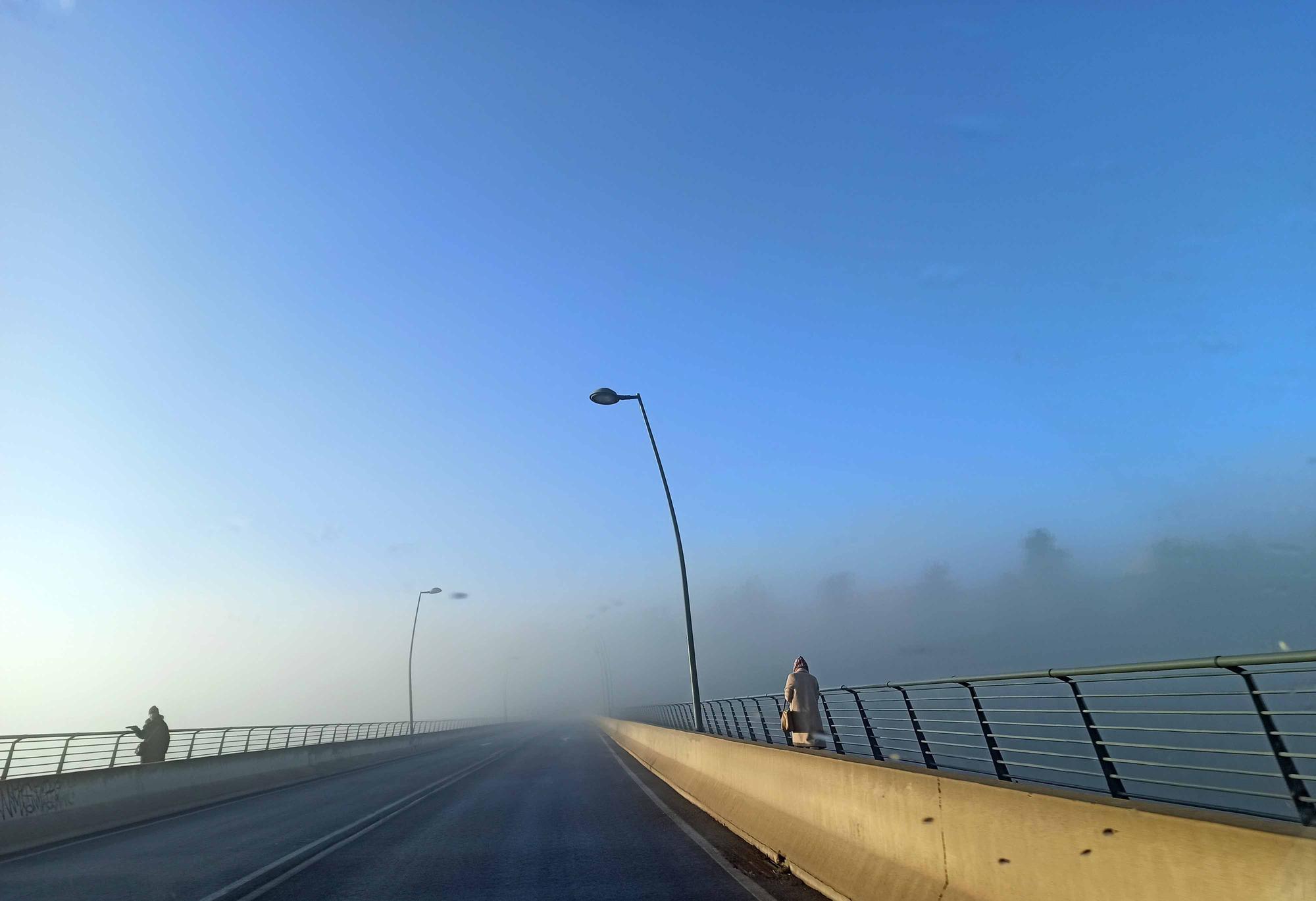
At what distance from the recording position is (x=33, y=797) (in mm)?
14109

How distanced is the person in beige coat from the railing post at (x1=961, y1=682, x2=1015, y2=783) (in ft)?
20.5

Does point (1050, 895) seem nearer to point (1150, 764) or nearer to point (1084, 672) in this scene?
point (1150, 764)

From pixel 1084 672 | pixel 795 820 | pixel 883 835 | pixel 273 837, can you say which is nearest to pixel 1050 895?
pixel 1084 672

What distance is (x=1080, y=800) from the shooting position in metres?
4.59

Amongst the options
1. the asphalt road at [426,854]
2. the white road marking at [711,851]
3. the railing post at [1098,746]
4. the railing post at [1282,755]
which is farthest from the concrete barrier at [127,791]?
the railing post at [1282,755]

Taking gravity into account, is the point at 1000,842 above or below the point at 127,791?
below

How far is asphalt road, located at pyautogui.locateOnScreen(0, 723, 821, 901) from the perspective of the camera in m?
8.33

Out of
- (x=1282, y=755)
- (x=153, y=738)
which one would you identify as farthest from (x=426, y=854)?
(x=153, y=738)

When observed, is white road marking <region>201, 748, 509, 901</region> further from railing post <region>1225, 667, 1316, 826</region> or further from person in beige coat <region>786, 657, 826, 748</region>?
railing post <region>1225, 667, 1316, 826</region>

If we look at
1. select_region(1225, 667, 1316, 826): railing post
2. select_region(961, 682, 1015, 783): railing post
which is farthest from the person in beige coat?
select_region(1225, 667, 1316, 826): railing post

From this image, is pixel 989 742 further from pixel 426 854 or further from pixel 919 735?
pixel 426 854

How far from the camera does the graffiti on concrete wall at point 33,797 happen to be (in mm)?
13414

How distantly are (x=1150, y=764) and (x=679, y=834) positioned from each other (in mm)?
7345

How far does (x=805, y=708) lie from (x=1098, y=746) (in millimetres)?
8361
